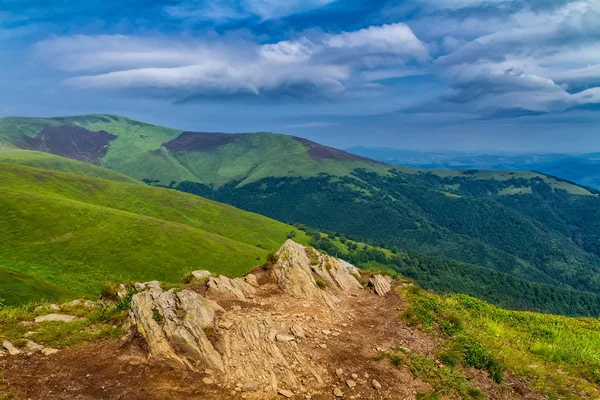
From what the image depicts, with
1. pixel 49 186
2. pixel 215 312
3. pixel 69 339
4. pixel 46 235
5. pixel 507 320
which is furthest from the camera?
pixel 49 186

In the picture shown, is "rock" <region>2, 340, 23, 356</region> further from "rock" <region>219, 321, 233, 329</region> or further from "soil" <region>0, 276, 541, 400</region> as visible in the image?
"rock" <region>219, 321, 233, 329</region>

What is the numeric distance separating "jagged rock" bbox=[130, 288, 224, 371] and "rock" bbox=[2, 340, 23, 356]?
208 inches

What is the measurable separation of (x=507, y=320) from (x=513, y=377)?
39.2ft

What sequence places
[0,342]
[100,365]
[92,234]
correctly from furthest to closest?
[92,234] → [0,342] → [100,365]

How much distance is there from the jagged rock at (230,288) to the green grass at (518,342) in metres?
12.1

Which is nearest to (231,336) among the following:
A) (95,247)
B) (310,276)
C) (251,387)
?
(251,387)

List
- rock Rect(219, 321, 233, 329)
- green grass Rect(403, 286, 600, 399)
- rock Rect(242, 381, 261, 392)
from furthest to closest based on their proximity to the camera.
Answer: rock Rect(219, 321, 233, 329)
green grass Rect(403, 286, 600, 399)
rock Rect(242, 381, 261, 392)

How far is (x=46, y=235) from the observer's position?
363 feet

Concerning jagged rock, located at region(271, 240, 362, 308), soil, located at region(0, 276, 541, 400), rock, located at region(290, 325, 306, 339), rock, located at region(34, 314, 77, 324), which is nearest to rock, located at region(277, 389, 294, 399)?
soil, located at region(0, 276, 541, 400)

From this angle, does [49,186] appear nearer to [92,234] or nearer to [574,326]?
[92,234]

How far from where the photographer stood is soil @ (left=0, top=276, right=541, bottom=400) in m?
15.2

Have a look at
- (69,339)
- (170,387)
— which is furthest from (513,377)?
(69,339)

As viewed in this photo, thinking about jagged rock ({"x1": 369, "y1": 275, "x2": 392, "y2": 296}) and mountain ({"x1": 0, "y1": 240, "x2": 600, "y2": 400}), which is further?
jagged rock ({"x1": 369, "y1": 275, "x2": 392, "y2": 296})

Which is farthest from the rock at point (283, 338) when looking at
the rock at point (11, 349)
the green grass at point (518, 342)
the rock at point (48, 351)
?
the rock at point (11, 349)
